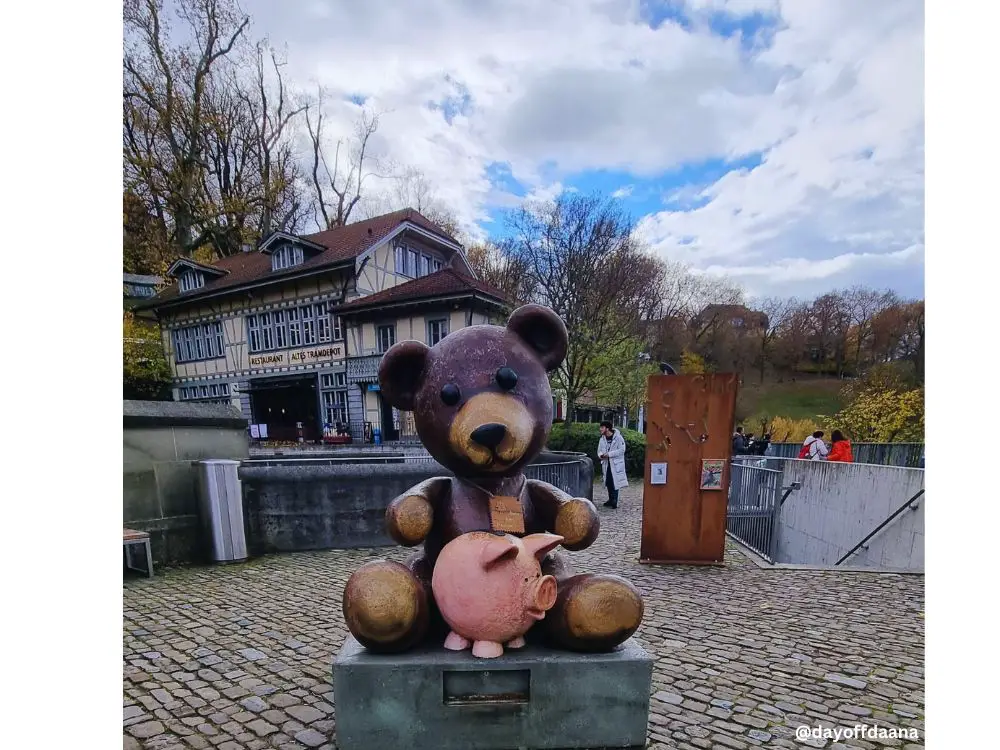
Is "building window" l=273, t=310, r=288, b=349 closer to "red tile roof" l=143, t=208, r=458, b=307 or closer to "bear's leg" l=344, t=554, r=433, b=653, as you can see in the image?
"red tile roof" l=143, t=208, r=458, b=307

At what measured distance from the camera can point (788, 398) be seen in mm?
34531

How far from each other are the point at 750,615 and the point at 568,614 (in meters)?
2.89

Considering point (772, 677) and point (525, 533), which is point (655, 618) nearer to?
point (772, 677)


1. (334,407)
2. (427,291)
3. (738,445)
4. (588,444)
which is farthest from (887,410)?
(334,407)

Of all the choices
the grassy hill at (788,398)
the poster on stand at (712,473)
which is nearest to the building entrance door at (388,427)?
the poster on stand at (712,473)

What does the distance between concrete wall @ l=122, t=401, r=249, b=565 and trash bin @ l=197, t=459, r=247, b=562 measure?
0.61 feet

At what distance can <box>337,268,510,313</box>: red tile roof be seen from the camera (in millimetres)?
15844

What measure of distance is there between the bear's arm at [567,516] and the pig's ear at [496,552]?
0.40 metres

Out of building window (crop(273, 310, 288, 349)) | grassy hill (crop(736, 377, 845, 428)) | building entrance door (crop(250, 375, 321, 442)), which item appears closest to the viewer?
building window (crop(273, 310, 288, 349))

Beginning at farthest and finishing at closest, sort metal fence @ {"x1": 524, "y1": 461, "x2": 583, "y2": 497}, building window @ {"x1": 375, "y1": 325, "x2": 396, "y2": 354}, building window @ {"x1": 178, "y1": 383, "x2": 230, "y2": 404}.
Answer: building window @ {"x1": 178, "y1": 383, "x2": 230, "y2": 404} < building window @ {"x1": 375, "y1": 325, "x2": 396, "y2": 354} < metal fence @ {"x1": 524, "y1": 461, "x2": 583, "y2": 497}

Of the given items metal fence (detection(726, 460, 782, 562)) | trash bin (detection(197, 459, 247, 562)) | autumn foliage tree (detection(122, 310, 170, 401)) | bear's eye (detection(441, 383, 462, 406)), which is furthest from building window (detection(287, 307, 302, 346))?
bear's eye (detection(441, 383, 462, 406))

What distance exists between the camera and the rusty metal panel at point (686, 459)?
17.1ft

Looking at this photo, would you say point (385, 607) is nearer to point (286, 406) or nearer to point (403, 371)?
point (403, 371)

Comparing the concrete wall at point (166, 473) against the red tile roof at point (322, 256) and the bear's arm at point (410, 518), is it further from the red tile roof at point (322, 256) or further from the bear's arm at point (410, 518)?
the red tile roof at point (322, 256)
